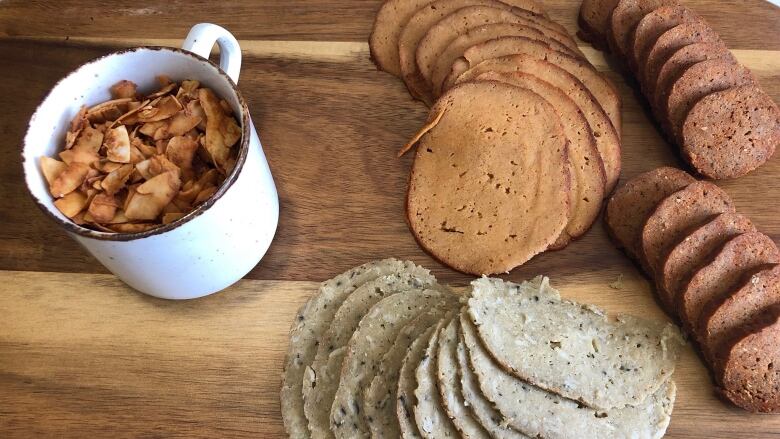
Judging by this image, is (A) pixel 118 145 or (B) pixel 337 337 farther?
(B) pixel 337 337

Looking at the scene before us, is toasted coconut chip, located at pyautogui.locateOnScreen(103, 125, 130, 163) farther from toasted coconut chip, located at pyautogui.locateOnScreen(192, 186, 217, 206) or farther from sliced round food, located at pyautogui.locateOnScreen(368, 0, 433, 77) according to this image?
sliced round food, located at pyautogui.locateOnScreen(368, 0, 433, 77)

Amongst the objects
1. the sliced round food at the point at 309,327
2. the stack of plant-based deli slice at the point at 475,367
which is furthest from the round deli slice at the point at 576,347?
the sliced round food at the point at 309,327

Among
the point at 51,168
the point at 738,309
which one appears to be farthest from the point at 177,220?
the point at 738,309

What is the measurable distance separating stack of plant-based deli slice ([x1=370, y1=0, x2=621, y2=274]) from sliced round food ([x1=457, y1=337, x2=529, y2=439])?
0.37 m

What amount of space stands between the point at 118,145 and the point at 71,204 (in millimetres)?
173

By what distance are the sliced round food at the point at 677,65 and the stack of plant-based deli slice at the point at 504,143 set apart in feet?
0.39

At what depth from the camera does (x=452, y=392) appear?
1.69 meters

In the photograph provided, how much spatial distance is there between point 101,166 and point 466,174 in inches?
37.5

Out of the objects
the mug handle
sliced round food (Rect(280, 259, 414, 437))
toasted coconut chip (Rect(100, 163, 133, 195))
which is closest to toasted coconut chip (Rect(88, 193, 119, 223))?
toasted coconut chip (Rect(100, 163, 133, 195))

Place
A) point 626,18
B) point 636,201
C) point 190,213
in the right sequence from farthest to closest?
point 626,18 < point 636,201 < point 190,213

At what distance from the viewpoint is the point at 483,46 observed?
2191 millimetres

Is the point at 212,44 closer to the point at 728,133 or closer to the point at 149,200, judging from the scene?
the point at 149,200

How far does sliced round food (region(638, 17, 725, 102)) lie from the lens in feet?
7.06

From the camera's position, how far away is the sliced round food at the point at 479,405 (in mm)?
1675
